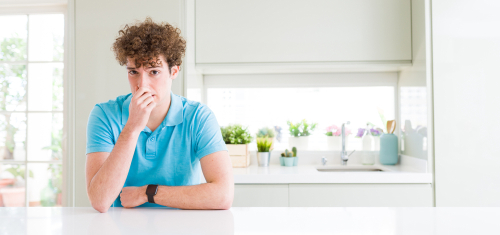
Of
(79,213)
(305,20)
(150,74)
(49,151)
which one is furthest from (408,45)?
(49,151)

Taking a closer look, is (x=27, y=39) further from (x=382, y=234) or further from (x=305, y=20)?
(x=382, y=234)

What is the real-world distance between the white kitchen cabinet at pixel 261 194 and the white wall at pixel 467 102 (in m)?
0.91

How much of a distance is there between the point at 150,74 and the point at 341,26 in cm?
146

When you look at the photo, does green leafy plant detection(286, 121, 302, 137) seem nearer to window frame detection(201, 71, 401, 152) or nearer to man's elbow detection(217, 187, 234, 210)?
window frame detection(201, 71, 401, 152)

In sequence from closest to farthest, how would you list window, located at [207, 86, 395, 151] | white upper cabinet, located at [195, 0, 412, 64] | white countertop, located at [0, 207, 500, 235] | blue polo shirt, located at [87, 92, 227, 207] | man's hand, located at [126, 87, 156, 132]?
white countertop, located at [0, 207, 500, 235] → man's hand, located at [126, 87, 156, 132] → blue polo shirt, located at [87, 92, 227, 207] → white upper cabinet, located at [195, 0, 412, 64] → window, located at [207, 86, 395, 151]

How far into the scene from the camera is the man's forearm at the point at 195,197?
963 mm

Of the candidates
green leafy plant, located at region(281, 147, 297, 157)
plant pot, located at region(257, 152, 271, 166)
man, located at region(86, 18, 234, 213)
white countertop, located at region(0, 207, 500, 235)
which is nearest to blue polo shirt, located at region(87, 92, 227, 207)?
man, located at region(86, 18, 234, 213)

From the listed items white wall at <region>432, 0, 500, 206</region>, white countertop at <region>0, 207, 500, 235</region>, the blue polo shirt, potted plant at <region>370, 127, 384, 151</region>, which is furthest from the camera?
potted plant at <region>370, 127, 384, 151</region>

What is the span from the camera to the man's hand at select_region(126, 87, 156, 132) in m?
1.05

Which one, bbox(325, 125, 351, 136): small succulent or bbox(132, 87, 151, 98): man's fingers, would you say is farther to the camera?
bbox(325, 125, 351, 136): small succulent

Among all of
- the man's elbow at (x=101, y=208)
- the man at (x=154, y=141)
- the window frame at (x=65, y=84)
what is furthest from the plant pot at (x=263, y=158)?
the man's elbow at (x=101, y=208)

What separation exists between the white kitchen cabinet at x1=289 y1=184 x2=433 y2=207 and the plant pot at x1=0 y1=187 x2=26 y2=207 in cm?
193

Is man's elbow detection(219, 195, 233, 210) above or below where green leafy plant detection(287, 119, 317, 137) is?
below

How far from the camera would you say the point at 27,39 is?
230 centimetres
